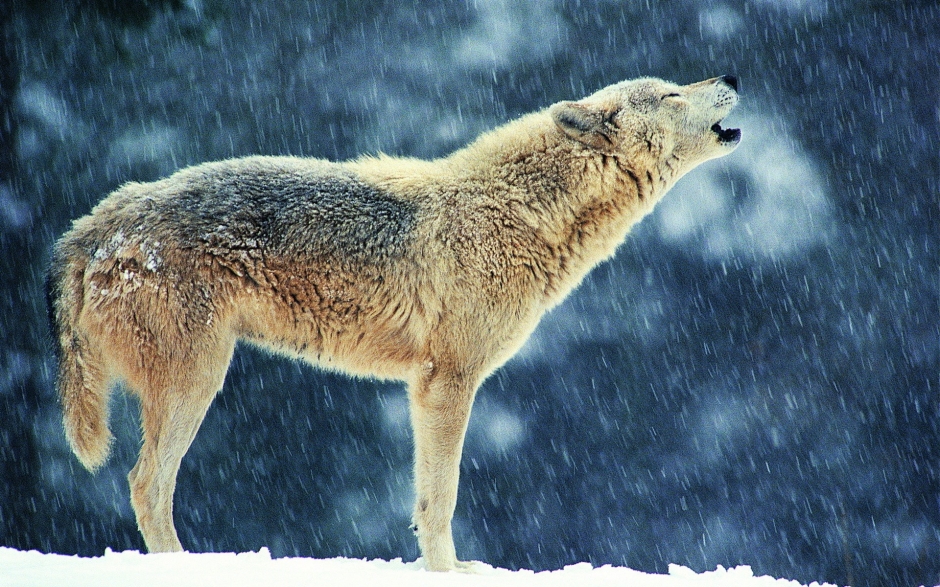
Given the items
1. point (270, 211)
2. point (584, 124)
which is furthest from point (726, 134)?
point (270, 211)

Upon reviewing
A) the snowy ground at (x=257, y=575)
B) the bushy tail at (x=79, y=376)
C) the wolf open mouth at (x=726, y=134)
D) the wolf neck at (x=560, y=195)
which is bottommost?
the snowy ground at (x=257, y=575)

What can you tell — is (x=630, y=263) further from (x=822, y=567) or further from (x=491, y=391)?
(x=822, y=567)

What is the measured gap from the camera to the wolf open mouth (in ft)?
16.7

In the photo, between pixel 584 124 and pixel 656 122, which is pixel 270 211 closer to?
pixel 584 124

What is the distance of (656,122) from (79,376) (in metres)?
3.32

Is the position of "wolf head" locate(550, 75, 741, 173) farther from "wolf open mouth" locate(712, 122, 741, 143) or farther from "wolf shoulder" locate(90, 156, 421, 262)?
"wolf shoulder" locate(90, 156, 421, 262)

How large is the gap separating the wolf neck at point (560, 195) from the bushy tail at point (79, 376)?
2067 millimetres

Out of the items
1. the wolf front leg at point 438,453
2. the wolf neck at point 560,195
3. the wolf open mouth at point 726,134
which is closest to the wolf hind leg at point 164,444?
the wolf front leg at point 438,453

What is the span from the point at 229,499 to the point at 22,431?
8.35 feet

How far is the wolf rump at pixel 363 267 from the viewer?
4.39m

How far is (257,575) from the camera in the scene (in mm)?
3271

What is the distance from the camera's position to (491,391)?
1182cm

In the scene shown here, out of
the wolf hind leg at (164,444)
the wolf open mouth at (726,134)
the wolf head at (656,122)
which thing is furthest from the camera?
the wolf open mouth at (726,134)

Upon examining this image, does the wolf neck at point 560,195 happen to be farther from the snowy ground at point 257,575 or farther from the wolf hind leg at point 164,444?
the wolf hind leg at point 164,444
